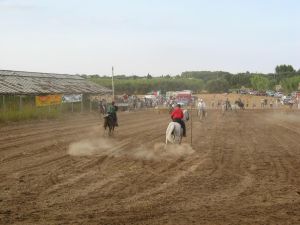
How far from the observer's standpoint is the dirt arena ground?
9.59m

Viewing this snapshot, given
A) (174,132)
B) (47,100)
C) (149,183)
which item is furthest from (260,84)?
(149,183)

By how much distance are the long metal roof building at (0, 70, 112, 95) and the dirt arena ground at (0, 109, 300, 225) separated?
22.8 metres

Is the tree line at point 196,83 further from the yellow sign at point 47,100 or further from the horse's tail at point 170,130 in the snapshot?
the horse's tail at point 170,130

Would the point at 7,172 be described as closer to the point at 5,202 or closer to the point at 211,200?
the point at 5,202

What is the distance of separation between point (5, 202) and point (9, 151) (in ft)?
31.9

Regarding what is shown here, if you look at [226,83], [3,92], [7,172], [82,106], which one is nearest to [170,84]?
[226,83]

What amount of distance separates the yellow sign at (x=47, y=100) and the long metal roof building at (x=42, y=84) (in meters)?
0.52

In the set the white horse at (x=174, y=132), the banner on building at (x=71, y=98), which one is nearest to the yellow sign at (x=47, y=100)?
the banner on building at (x=71, y=98)

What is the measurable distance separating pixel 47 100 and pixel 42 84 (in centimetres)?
516

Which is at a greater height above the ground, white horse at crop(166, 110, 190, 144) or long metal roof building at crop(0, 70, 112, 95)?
long metal roof building at crop(0, 70, 112, 95)

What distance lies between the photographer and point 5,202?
10.7m

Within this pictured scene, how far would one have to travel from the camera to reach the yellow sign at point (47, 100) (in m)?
45.5

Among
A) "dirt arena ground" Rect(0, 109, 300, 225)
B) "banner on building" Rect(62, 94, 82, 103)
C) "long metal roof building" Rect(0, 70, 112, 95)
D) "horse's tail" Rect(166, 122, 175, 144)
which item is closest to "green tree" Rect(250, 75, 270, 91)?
"long metal roof building" Rect(0, 70, 112, 95)

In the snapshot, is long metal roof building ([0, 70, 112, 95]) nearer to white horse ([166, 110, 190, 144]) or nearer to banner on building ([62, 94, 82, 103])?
banner on building ([62, 94, 82, 103])
